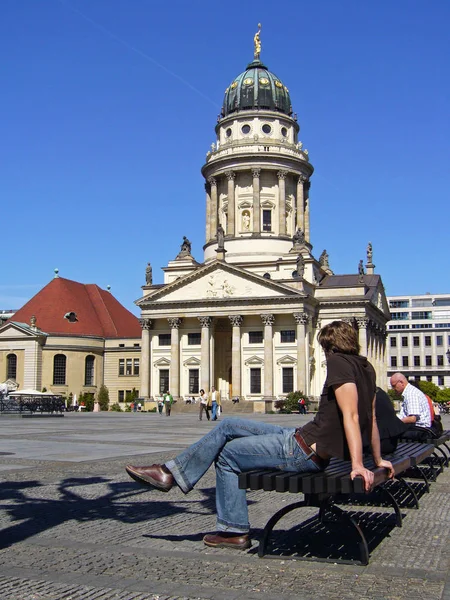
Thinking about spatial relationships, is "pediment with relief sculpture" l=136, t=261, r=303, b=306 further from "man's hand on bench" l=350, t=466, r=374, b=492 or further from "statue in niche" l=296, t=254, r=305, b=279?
"man's hand on bench" l=350, t=466, r=374, b=492

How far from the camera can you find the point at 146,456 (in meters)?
15.6

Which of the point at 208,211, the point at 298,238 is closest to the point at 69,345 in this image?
the point at 208,211

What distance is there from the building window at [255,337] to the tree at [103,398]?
17.3m

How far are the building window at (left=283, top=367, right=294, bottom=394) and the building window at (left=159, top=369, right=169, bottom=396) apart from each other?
11828 mm

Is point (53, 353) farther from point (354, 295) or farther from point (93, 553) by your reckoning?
point (93, 553)

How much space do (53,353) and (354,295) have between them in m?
30.9

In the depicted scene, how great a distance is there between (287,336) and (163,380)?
13.3 metres

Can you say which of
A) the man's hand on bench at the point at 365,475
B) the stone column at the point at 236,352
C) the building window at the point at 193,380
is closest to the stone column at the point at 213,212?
the stone column at the point at 236,352

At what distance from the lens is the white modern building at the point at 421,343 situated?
12056 cm

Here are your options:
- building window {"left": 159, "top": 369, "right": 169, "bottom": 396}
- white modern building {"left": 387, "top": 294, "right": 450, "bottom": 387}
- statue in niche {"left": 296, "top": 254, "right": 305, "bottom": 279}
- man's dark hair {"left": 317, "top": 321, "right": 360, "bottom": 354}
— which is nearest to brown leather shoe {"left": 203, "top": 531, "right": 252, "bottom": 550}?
man's dark hair {"left": 317, "top": 321, "right": 360, "bottom": 354}

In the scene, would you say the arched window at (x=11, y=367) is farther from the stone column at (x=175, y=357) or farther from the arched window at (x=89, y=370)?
the stone column at (x=175, y=357)

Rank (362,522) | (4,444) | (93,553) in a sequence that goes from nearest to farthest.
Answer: (93,553)
(362,522)
(4,444)

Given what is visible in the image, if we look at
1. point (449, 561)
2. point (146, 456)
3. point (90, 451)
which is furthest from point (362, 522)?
point (90, 451)

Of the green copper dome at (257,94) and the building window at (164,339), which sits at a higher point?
the green copper dome at (257,94)
